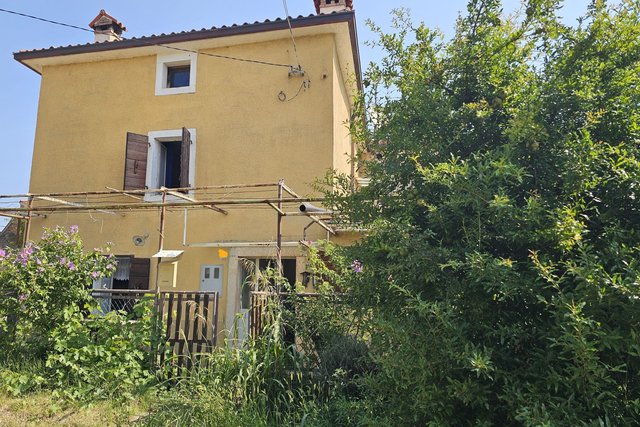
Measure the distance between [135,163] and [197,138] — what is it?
1.44m

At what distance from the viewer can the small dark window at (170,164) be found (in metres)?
10.4

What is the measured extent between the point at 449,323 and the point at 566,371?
1.80 ft

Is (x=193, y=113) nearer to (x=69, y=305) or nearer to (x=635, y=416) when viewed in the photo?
(x=69, y=305)

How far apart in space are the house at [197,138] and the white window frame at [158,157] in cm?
3

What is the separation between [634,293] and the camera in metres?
1.86

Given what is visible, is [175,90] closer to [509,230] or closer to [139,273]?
[139,273]

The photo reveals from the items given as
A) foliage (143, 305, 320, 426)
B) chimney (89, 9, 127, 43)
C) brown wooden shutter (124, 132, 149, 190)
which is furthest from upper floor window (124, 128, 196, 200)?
foliage (143, 305, 320, 426)

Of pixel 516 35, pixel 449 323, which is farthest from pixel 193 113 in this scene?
pixel 449 323

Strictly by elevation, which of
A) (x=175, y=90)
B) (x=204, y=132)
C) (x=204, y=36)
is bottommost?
(x=204, y=132)

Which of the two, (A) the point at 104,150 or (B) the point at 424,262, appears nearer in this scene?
(B) the point at 424,262

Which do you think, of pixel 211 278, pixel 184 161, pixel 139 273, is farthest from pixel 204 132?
pixel 139 273

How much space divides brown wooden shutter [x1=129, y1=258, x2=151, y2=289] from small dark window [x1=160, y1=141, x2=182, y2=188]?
1856mm

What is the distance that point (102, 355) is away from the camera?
18.9 ft

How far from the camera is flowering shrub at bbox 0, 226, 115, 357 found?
618cm
